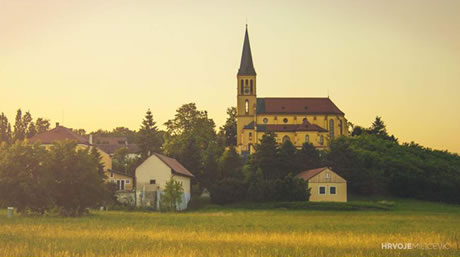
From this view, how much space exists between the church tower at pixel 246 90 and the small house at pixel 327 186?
50.4 m

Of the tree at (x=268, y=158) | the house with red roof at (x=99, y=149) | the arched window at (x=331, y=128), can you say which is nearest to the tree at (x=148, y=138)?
the house with red roof at (x=99, y=149)

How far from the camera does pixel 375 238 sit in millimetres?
25953

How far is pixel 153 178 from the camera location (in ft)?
223

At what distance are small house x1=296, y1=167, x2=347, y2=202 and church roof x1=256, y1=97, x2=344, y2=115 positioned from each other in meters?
51.2

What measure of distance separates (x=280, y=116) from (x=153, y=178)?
59616mm

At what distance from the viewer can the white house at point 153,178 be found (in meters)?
67.1

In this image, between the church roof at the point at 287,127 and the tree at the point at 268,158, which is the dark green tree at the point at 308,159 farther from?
the church roof at the point at 287,127

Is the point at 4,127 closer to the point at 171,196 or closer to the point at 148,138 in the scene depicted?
the point at 148,138

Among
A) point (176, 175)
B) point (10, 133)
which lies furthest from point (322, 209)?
point (10, 133)

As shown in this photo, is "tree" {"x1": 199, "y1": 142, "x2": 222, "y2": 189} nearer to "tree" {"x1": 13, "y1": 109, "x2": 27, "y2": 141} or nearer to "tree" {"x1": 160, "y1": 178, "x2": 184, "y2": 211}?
"tree" {"x1": 160, "y1": 178, "x2": 184, "y2": 211}

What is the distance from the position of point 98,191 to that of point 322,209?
22791mm

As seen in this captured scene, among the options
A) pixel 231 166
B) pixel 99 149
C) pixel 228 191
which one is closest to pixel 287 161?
pixel 231 166

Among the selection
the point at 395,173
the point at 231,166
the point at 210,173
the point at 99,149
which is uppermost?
the point at 99,149

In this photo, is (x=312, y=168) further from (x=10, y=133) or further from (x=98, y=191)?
(x=10, y=133)
